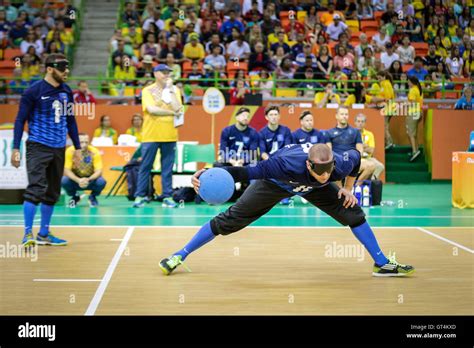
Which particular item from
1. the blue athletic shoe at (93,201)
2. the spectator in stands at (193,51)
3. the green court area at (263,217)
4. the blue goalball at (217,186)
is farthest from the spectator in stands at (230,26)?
the blue goalball at (217,186)

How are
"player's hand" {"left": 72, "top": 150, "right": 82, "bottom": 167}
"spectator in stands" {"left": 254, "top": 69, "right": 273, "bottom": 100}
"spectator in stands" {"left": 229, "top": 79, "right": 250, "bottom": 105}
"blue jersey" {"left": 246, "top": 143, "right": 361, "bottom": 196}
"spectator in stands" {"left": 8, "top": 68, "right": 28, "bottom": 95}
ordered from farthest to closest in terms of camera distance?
"spectator in stands" {"left": 254, "top": 69, "right": 273, "bottom": 100}, "spectator in stands" {"left": 8, "top": 68, "right": 28, "bottom": 95}, "spectator in stands" {"left": 229, "top": 79, "right": 250, "bottom": 105}, "player's hand" {"left": 72, "top": 150, "right": 82, "bottom": 167}, "blue jersey" {"left": 246, "top": 143, "right": 361, "bottom": 196}

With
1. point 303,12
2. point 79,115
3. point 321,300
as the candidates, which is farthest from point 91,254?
point 303,12

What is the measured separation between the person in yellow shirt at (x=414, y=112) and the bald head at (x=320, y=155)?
1460 cm

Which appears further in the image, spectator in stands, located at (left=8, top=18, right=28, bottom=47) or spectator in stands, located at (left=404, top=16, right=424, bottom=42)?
spectator in stands, located at (left=8, top=18, right=28, bottom=47)

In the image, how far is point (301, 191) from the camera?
8484 mm

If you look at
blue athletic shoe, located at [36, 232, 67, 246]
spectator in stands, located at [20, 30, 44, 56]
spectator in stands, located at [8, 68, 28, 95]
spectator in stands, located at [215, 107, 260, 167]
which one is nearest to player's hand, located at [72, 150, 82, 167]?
spectator in stands, located at [215, 107, 260, 167]

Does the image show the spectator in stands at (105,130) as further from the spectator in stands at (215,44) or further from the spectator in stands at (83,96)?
the spectator in stands at (215,44)

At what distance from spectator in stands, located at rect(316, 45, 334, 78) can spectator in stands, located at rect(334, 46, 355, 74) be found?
0.62 feet

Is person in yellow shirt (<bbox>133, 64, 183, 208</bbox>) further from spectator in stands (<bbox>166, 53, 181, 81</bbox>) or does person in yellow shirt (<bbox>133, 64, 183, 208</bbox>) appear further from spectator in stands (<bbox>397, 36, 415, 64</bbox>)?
spectator in stands (<bbox>397, 36, 415, 64</bbox>)

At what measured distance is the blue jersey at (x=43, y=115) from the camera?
34.7 feet

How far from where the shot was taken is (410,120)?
2216cm

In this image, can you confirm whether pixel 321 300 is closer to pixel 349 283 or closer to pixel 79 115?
pixel 349 283

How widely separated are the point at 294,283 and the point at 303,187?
1006 millimetres

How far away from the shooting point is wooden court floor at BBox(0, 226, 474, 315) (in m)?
7.39
